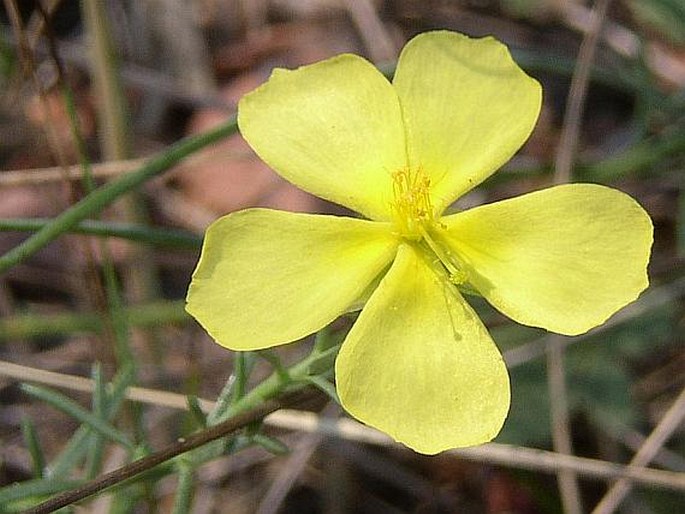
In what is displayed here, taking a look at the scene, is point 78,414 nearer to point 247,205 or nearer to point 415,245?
point 415,245

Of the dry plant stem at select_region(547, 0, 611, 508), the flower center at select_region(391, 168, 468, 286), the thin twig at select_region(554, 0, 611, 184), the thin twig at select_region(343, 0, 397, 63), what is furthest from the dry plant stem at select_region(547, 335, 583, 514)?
the thin twig at select_region(343, 0, 397, 63)

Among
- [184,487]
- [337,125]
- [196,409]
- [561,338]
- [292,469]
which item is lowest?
[292,469]

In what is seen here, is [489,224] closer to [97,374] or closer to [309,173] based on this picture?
[309,173]

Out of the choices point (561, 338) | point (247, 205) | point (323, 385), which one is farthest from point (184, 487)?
point (247, 205)

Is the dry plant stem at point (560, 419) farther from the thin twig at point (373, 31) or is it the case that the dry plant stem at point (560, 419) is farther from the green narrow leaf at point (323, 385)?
the thin twig at point (373, 31)

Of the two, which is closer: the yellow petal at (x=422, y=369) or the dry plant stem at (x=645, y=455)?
the yellow petal at (x=422, y=369)

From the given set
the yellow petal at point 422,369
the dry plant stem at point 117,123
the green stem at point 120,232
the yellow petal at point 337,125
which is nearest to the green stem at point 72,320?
the dry plant stem at point 117,123

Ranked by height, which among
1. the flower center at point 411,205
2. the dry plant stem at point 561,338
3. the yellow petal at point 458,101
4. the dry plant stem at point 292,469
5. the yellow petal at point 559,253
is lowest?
the dry plant stem at point 292,469
